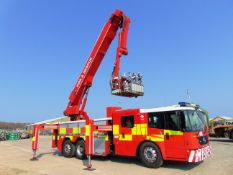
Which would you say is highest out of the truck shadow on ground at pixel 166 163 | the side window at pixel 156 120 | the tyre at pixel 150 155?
the side window at pixel 156 120

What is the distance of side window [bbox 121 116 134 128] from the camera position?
12.0 meters

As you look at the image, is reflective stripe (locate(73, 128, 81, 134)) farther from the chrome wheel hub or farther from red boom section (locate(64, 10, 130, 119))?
the chrome wheel hub

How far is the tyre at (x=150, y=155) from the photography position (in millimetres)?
10633

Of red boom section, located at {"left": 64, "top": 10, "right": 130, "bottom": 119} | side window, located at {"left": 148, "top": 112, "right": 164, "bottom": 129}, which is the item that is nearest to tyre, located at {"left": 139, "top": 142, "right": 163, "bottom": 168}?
side window, located at {"left": 148, "top": 112, "right": 164, "bottom": 129}

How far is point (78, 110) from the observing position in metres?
17.8

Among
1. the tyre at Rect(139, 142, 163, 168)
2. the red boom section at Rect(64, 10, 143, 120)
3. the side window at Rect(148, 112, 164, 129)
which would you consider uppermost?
the red boom section at Rect(64, 10, 143, 120)

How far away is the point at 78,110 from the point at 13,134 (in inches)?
1030

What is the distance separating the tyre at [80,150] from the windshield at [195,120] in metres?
5.86

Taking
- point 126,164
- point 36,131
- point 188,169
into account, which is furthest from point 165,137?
point 36,131

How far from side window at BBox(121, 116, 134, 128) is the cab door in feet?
5.84

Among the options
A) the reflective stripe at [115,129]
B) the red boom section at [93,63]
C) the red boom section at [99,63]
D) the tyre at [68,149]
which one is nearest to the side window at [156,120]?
the reflective stripe at [115,129]

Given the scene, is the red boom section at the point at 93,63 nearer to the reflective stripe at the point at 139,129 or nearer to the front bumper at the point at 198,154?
the reflective stripe at the point at 139,129

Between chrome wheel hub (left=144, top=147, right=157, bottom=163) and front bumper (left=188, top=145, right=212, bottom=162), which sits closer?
front bumper (left=188, top=145, right=212, bottom=162)

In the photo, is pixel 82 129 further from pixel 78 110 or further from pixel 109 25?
pixel 109 25
